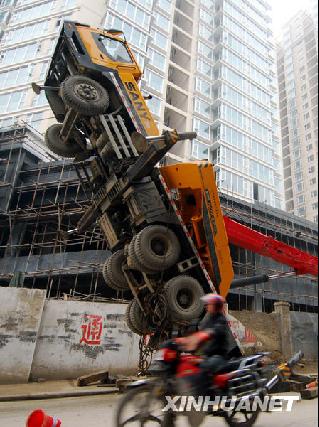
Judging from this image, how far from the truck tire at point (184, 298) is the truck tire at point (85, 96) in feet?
12.6

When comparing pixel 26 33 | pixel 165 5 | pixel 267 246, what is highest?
pixel 165 5

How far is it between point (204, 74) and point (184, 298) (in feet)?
127

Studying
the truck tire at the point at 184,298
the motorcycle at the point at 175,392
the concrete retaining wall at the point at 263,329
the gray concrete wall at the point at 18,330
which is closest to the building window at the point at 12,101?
the gray concrete wall at the point at 18,330

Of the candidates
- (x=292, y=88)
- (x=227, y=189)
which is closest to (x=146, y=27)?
(x=227, y=189)

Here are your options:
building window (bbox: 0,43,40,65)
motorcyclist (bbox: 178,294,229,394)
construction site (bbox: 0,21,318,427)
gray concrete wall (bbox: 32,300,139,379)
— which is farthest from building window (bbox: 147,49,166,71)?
motorcyclist (bbox: 178,294,229,394)

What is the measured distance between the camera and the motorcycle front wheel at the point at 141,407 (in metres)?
3.77

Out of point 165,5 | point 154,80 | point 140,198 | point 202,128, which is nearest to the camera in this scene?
point 140,198

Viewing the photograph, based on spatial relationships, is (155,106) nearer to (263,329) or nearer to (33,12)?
(33,12)

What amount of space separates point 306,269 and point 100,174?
21.5 feet

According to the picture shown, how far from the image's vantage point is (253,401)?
417 centimetres

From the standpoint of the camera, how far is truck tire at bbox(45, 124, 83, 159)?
8.34 m

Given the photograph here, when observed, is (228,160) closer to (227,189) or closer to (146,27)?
(227,189)

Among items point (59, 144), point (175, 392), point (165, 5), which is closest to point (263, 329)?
point (59, 144)

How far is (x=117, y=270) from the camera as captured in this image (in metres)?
7.55
